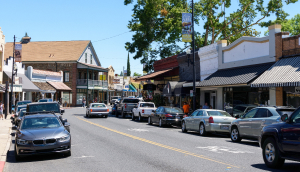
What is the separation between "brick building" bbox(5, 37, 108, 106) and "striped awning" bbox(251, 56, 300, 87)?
46.4 metres

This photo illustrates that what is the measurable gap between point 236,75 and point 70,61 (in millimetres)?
44400

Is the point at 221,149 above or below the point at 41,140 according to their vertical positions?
below

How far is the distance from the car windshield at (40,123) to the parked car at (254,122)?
7.74 m

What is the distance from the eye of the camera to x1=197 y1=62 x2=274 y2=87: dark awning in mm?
21934

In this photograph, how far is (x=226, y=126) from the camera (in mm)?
17141

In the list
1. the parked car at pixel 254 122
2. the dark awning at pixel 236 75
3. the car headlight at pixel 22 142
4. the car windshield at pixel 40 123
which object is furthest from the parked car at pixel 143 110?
the car headlight at pixel 22 142

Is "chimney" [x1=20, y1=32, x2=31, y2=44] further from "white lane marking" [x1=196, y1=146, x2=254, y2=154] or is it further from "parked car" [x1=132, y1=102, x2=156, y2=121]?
"white lane marking" [x1=196, y1=146, x2=254, y2=154]

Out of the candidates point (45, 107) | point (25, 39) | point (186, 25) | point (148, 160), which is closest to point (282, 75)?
point (186, 25)

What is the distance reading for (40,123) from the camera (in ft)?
38.2

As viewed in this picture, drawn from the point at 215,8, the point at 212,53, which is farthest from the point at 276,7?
the point at 212,53

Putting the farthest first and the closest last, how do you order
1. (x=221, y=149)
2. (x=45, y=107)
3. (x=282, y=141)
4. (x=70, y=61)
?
(x=70, y=61), (x=45, y=107), (x=221, y=149), (x=282, y=141)

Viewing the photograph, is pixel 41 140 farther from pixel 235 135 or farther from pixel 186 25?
pixel 186 25

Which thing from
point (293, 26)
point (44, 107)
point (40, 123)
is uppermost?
point (293, 26)

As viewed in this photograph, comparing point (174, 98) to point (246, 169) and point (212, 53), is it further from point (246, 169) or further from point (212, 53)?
point (246, 169)
